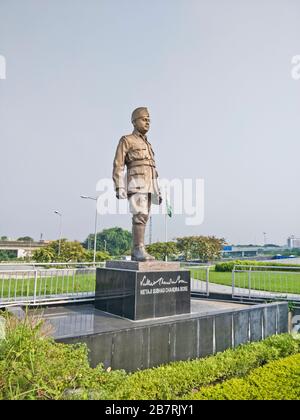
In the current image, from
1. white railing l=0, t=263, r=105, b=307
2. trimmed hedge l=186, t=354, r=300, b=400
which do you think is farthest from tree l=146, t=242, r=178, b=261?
trimmed hedge l=186, t=354, r=300, b=400

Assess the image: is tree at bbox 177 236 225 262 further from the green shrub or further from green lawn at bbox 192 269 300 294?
the green shrub

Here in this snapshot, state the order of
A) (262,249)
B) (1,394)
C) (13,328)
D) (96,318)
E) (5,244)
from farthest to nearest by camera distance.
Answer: (262,249) < (5,244) < (96,318) < (13,328) < (1,394)

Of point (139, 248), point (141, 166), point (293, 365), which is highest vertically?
point (141, 166)

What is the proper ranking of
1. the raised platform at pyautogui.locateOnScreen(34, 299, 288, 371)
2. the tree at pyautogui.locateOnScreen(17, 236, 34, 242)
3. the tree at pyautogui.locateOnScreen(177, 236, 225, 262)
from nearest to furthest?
1. the raised platform at pyautogui.locateOnScreen(34, 299, 288, 371)
2. the tree at pyautogui.locateOnScreen(177, 236, 225, 262)
3. the tree at pyautogui.locateOnScreen(17, 236, 34, 242)

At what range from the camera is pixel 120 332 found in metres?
3.99

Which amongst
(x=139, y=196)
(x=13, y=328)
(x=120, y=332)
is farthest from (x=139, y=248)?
(x=13, y=328)

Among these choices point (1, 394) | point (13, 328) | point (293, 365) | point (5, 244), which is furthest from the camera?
point (5, 244)

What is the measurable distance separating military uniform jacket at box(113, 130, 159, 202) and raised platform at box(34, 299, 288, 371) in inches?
91.1

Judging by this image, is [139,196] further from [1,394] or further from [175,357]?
[1,394]

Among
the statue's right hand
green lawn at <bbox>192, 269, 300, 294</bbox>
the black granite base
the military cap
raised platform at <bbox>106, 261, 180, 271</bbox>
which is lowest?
green lawn at <bbox>192, 269, 300, 294</bbox>

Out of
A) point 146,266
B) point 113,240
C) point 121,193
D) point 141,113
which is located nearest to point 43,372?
point 146,266

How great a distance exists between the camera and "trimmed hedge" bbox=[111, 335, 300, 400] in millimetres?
3438

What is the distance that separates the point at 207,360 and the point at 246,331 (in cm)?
145
